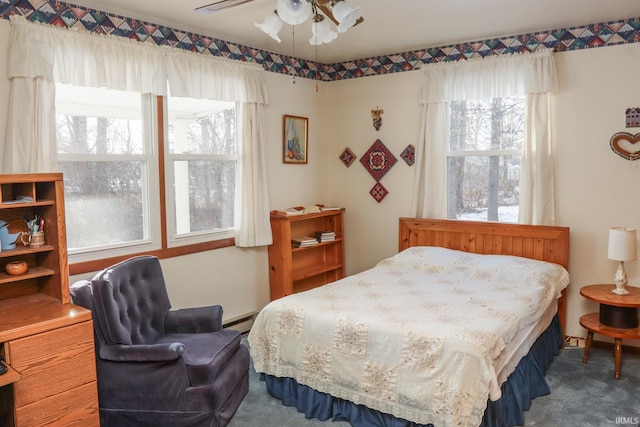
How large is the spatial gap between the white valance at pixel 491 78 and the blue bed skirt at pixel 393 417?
6.73ft

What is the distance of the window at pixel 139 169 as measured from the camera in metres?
3.34

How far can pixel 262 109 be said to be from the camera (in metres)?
4.50

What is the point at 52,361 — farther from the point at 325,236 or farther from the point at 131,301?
the point at 325,236

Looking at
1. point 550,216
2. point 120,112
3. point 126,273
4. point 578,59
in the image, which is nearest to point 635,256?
point 550,216

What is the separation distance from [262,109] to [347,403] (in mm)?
2696

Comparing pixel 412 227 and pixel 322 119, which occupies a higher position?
pixel 322 119

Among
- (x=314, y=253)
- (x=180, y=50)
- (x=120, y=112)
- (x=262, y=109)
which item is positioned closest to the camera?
(x=120, y=112)

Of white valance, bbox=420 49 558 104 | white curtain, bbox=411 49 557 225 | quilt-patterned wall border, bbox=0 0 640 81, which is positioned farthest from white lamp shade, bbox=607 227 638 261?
quilt-patterned wall border, bbox=0 0 640 81

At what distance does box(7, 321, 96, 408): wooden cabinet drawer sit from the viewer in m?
2.25

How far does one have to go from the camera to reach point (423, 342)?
2617mm

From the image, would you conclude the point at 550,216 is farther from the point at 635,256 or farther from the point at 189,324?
the point at 189,324

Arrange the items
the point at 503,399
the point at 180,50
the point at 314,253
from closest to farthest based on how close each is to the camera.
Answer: the point at 503,399 < the point at 180,50 < the point at 314,253

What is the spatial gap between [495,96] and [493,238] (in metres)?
1.22

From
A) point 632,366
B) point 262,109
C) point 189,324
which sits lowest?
point 632,366
